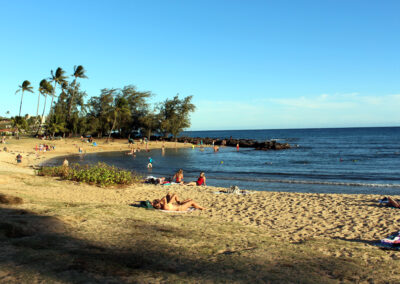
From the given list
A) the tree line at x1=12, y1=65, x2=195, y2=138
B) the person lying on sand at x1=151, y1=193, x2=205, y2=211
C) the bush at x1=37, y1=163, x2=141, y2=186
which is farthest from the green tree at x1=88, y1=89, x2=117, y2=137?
the person lying on sand at x1=151, y1=193, x2=205, y2=211

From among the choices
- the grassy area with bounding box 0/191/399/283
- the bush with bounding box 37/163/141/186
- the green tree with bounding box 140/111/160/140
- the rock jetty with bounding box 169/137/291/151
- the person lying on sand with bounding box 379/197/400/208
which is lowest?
the bush with bounding box 37/163/141/186

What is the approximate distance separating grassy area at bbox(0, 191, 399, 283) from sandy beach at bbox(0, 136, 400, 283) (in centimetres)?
4

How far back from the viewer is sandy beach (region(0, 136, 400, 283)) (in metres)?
5.55

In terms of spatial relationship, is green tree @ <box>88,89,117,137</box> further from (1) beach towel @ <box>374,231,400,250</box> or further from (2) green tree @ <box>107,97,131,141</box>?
(1) beach towel @ <box>374,231,400,250</box>

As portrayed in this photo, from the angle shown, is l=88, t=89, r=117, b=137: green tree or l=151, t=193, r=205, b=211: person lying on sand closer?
l=151, t=193, r=205, b=211: person lying on sand

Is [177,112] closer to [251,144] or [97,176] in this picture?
[251,144]

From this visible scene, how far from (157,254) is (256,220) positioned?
521 cm

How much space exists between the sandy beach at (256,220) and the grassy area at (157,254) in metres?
0.04

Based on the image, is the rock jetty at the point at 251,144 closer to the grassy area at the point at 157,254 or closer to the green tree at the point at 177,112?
the green tree at the point at 177,112

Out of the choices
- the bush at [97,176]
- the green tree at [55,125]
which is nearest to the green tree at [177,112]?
the green tree at [55,125]

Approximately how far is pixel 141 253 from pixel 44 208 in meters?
4.44

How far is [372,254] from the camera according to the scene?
6.50m

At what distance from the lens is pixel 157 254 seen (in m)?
5.45

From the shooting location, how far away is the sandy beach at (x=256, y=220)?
5.55 meters
